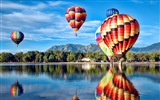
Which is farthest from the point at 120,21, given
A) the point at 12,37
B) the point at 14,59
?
the point at 14,59

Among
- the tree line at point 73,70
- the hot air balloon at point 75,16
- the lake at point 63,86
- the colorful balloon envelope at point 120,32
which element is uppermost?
the hot air balloon at point 75,16

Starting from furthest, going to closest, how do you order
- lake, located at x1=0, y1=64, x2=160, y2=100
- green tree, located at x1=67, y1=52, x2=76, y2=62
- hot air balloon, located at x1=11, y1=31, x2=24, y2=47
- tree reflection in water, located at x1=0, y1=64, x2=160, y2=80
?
green tree, located at x1=67, y1=52, x2=76, y2=62, hot air balloon, located at x1=11, y1=31, x2=24, y2=47, tree reflection in water, located at x1=0, y1=64, x2=160, y2=80, lake, located at x1=0, y1=64, x2=160, y2=100

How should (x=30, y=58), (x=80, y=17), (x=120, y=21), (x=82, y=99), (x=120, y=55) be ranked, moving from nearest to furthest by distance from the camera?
(x=82, y=99) < (x=120, y=21) < (x=120, y=55) < (x=80, y=17) < (x=30, y=58)

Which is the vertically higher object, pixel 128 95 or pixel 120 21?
pixel 120 21

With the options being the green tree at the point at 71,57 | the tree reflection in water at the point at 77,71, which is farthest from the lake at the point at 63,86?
the green tree at the point at 71,57

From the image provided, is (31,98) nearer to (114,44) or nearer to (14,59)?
(114,44)

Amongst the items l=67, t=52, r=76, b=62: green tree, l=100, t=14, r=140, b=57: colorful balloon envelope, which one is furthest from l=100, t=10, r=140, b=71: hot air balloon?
l=67, t=52, r=76, b=62: green tree

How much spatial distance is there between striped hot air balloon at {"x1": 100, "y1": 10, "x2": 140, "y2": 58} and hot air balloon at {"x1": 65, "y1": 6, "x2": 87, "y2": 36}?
1184 centimetres

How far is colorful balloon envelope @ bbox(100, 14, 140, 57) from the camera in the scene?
37938mm

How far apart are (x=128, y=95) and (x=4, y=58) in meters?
136

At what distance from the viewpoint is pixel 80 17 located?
5150cm

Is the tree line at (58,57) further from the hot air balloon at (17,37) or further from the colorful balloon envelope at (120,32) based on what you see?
the colorful balloon envelope at (120,32)

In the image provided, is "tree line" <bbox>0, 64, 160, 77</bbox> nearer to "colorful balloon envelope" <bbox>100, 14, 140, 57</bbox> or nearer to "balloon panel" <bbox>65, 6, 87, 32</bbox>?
"colorful balloon envelope" <bbox>100, 14, 140, 57</bbox>

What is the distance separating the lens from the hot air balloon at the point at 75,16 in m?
51.0
